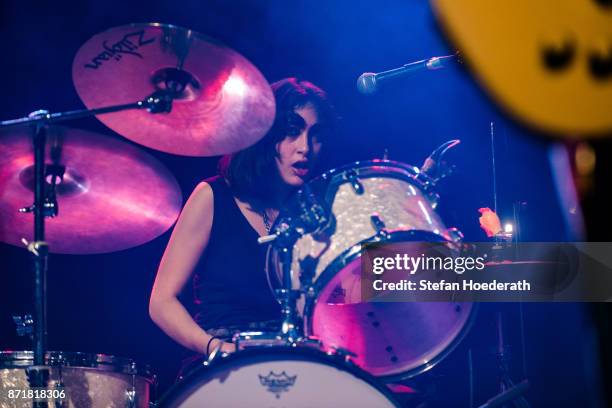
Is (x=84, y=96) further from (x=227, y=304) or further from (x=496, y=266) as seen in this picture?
(x=496, y=266)

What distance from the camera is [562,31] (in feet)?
2.69

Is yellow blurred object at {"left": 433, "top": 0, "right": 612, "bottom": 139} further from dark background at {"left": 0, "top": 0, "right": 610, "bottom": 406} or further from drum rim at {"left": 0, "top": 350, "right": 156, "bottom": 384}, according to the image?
drum rim at {"left": 0, "top": 350, "right": 156, "bottom": 384}

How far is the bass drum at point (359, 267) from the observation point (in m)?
2.08

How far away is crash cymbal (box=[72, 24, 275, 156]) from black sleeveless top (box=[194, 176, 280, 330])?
1.36 ft

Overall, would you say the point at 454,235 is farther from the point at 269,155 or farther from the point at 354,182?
the point at 269,155

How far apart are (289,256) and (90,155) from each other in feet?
2.43

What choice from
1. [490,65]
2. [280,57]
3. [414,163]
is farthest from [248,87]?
[490,65]

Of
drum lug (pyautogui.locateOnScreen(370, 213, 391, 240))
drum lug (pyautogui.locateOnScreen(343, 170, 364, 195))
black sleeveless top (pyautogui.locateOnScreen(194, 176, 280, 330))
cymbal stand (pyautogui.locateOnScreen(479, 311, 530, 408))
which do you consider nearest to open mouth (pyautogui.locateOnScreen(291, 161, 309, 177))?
black sleeveless top (pyautogui.locateOnScreen(194, 176, 280, 330))

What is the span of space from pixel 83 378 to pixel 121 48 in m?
1.02

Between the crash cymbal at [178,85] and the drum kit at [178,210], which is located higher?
the crash cymbal at [178,85]

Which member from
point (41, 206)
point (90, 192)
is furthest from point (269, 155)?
point (41, 206)

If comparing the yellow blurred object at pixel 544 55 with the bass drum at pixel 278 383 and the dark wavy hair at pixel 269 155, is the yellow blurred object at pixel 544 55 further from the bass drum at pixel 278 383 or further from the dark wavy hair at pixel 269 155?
the dark wavy hair at pixel 269 155

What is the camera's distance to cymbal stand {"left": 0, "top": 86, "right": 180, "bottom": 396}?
200cm

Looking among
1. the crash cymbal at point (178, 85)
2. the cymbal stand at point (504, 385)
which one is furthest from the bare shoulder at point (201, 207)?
the cymbal stand at point (504, 385)
